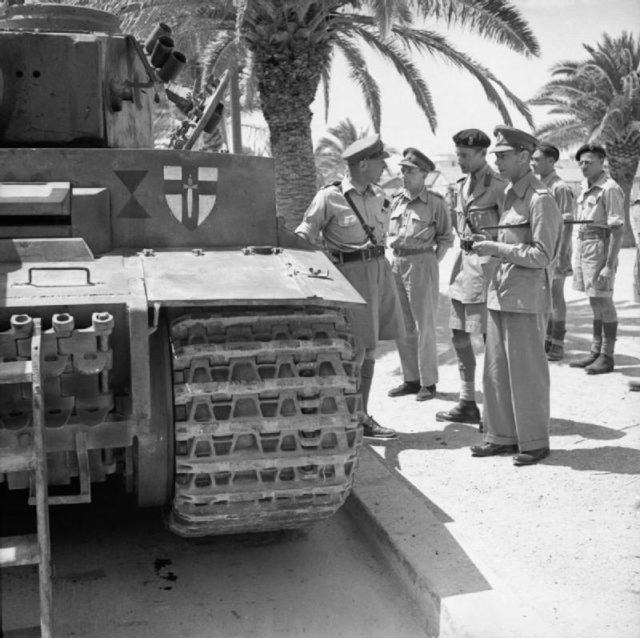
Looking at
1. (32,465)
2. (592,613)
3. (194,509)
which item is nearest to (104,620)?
(194,509)

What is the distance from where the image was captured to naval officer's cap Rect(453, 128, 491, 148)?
6340 millimetres

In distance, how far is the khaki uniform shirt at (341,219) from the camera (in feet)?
20.5

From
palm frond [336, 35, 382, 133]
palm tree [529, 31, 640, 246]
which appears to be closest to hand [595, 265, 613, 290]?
palm frond [336, 35, 382, 133]

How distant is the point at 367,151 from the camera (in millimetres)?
6184

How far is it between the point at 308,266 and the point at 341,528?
160cm

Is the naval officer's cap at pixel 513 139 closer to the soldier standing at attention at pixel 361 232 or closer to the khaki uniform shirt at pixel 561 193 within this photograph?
the soldier standing at attention at pixel 361 232

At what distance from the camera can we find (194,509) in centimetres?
373

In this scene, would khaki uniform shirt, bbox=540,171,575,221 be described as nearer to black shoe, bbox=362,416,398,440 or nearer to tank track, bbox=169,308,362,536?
black shoe, bbox=362,416,398,440

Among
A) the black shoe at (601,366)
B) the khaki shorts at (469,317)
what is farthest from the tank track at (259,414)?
the black shoe at (601,366)

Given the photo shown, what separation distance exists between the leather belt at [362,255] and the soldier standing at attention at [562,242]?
3130 millimetres

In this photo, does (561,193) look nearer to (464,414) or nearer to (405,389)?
(405,389)

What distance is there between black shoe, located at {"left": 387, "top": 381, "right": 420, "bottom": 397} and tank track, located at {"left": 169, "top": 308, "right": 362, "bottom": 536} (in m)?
3.85

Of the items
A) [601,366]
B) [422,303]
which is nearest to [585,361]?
[601,366]

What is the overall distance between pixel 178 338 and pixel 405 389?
4.29 metres
